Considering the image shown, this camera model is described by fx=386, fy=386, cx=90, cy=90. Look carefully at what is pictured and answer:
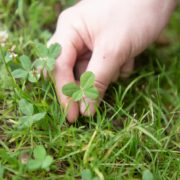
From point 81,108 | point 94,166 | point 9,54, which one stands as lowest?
point 94,166

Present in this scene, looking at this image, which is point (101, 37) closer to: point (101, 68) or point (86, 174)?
point (101, 68)

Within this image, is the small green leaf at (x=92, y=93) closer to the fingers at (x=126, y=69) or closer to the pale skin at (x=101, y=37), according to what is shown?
the pale skin at (x=101, y=37)

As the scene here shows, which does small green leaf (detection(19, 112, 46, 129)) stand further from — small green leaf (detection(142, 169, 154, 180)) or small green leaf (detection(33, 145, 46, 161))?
small green leaf (detection(142, 169, 154, 180))

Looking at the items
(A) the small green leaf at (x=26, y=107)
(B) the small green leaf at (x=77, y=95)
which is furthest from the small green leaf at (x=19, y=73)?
(B) the small green leaf at (x=77, y=95)

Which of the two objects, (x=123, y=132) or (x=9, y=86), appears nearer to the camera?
(x=123, y=132)

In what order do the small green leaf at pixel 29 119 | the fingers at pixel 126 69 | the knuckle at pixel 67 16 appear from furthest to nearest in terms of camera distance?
the fingers at pixel 126 69
the knuckle at pixel 67 16
the small green leaf at pixel 29 119

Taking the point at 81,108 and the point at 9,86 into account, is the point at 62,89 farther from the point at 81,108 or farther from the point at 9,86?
the point at 9,86

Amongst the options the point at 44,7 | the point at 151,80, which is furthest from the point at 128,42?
the point at 44,7
